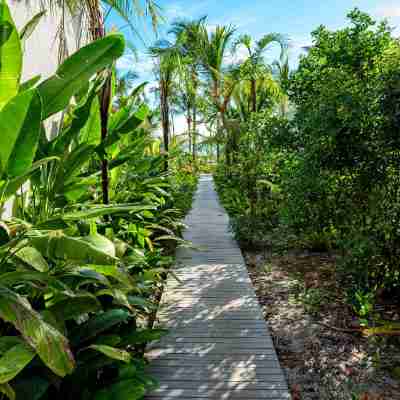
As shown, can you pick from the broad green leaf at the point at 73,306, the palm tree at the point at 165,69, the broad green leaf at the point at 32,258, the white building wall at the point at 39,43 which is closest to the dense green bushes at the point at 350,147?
the broad green leaf at the point at 73,306

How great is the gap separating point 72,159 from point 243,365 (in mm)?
2091

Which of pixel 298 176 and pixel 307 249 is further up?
pixel 298 176

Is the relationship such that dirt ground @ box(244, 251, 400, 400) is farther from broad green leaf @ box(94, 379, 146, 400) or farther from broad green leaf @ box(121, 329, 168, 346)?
broad green leaf @ box(94, 379, 146, 400)

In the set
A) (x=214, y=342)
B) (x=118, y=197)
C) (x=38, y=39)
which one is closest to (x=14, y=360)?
(x=214, y=342)

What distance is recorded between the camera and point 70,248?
2.04 metres

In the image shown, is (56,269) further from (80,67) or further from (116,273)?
(80,67)

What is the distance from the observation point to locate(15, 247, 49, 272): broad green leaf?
2.16 m

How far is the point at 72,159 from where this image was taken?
2939 mm

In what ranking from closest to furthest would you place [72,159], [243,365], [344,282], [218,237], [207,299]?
[72,159], [243,365], [207,299], [344,282], [218,237]

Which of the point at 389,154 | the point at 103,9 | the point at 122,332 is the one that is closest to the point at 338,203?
the point at 389,154

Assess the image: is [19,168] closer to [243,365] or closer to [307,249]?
[243,365]

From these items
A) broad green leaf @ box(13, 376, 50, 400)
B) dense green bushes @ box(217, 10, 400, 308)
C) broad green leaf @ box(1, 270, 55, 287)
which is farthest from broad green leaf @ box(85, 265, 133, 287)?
dense green bushes @ box(217, 10, 400, 308)

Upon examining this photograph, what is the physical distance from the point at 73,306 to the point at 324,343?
242cm

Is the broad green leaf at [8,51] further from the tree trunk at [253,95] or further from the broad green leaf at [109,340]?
Answer: the tree trunk at [253,95]
